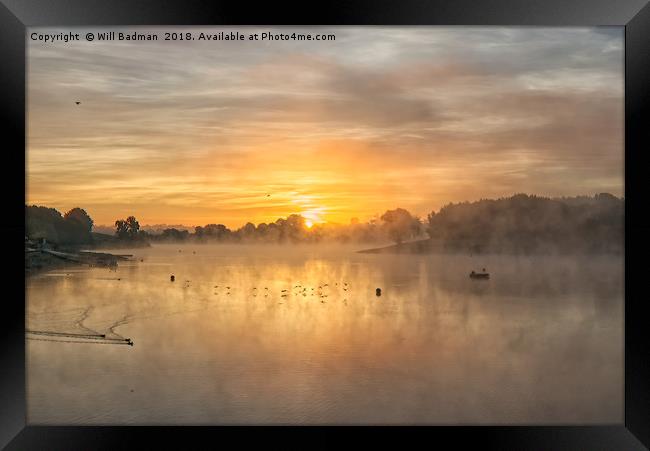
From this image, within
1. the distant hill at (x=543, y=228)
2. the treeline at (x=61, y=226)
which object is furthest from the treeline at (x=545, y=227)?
the treeline at (x=61, y=226)

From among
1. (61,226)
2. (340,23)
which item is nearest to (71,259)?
(61,226)

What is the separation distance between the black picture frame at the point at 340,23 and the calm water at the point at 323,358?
0.78 feet

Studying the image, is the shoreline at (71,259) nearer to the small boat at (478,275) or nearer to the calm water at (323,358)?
the calm water at (323,358)

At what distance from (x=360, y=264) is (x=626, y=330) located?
10352 millimetres

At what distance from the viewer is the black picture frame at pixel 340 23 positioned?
322cm

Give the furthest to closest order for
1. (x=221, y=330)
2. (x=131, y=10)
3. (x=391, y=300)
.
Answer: (x=391, y=300) < (x=221, y=330) < (x=131, y=10)

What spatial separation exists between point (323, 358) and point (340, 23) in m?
3.23

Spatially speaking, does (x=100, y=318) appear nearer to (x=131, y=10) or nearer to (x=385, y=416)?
(x=385, y=416)

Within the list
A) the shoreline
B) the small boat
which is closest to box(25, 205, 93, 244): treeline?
the shoreline

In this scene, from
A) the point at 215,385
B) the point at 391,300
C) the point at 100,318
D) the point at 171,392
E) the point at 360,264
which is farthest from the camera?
the point at 360,264

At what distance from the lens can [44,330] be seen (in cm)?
466

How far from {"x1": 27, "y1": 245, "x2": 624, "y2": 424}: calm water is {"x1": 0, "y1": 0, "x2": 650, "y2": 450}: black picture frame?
9.3 inches

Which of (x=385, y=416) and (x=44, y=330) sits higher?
(x=44, y=330)

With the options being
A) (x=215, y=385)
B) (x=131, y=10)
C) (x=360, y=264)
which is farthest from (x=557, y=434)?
(x=360, y=264)
